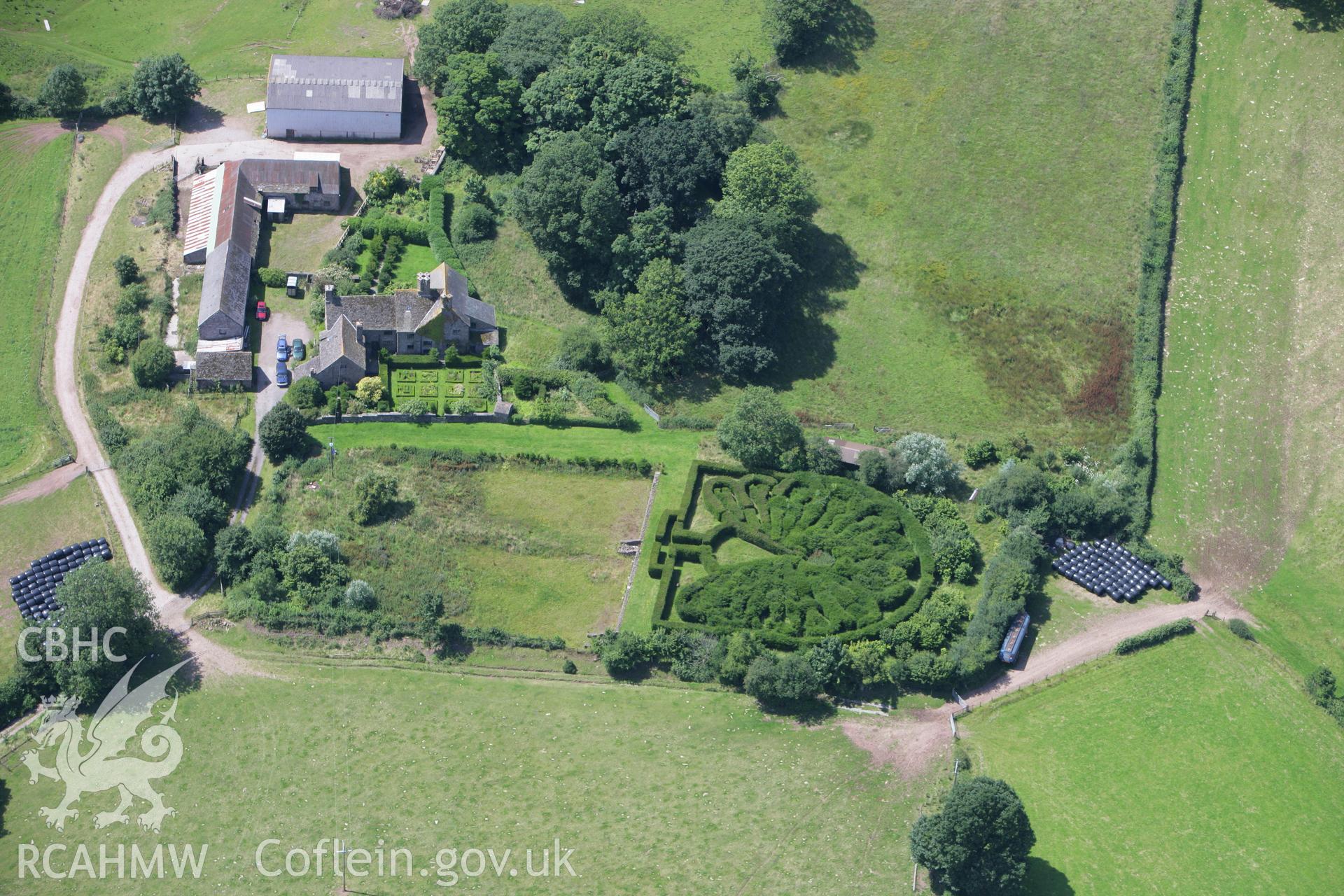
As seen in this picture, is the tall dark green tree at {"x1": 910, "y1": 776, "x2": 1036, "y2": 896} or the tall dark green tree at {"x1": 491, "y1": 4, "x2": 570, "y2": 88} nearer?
the tall dark green tree at {"x1": 910, "y1": 776, "x2": 1036, "y2": 896}

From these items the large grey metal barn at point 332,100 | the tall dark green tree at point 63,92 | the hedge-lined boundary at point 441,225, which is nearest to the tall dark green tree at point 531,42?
the large grey metal barn at point 332,100

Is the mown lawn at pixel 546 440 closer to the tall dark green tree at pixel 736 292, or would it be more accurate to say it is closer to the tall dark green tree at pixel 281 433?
the tall dark green tree at pixel 281 433

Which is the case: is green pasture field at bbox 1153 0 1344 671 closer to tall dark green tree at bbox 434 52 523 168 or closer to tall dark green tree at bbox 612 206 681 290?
tall dark green tree at bbox 612 206 681 290

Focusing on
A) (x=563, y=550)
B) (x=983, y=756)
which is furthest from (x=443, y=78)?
(x=983, y=756)

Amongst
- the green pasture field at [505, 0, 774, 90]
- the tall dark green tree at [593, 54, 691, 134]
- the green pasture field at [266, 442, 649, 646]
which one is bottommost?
the green pasture field at [266, 442, 649, 646]

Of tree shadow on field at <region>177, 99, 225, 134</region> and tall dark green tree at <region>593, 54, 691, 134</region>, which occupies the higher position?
tall dark green tree at <region>593, 54, 691, 134</region>

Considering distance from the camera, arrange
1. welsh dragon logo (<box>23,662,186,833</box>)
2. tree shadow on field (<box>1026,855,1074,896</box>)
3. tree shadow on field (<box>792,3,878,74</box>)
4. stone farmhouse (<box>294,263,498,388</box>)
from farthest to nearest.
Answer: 1. tree shadow on field (<box>792,3,878,74</box>)
2. stone farmhouse (<box>294,263,498,388</box>)
3. welsh dragon logo (<box>23,662,186,833</box>)
4. tree shadow on field (<box>1026,855,1074,896</box>)

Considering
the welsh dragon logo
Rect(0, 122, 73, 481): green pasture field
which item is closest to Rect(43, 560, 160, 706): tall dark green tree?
the welsh dragon logo
